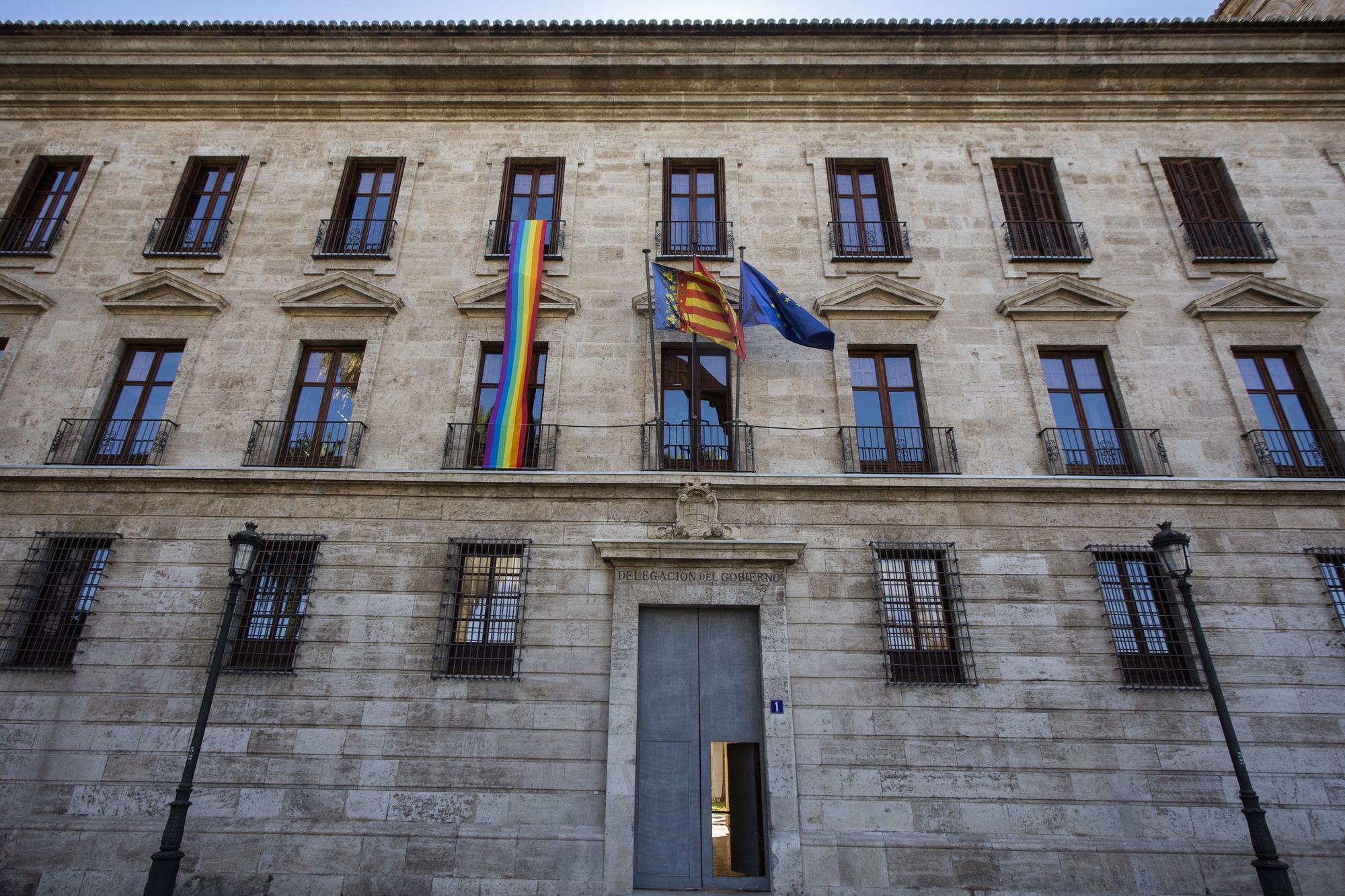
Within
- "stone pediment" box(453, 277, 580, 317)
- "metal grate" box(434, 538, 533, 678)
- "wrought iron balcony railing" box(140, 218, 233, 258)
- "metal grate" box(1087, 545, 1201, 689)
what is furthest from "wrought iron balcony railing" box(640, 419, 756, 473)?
"wrought iron balcony railing" box(140, 218, 233, 258)

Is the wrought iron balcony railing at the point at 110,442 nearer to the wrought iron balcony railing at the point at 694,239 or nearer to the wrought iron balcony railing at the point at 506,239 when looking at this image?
the wrought iron balcony railing at the point at 506,239

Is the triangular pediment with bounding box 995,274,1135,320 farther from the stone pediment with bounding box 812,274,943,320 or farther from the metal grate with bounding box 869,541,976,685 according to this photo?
the metal grate with bounding box 869,541,976,685

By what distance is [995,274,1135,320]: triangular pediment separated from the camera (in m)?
12.6

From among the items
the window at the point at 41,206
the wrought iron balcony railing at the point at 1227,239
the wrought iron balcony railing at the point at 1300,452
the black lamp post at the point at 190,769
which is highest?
the window at the point at 41,206

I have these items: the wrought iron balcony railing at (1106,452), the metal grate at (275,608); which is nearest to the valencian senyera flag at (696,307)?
the wrought iron balcony railing at (1106,452)

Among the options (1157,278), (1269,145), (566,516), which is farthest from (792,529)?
(1269,145)

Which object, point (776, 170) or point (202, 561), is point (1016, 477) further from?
point (202, 561)

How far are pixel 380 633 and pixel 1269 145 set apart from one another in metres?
19.4

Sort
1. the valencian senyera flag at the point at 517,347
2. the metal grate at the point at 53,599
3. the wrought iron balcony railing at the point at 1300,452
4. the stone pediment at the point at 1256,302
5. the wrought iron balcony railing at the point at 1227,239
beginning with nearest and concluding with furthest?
the metal grate at the point at 53,599 → the valencian senyera flag at the point at 517,347 → the wrought iron balcony railing at the point at 1300,452 → the stone pediment at the point at 1256,302 → the wrought iron balcony railing at the point at 1227,239

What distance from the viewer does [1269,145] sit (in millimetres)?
14297

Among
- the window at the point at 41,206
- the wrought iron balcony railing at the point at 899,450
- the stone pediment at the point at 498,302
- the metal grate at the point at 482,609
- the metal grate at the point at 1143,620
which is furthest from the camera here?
the window at the point at 41,206

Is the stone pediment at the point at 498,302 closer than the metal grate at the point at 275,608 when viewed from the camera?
No

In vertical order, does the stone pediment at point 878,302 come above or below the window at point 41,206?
below

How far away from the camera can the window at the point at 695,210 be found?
43.9 feet
